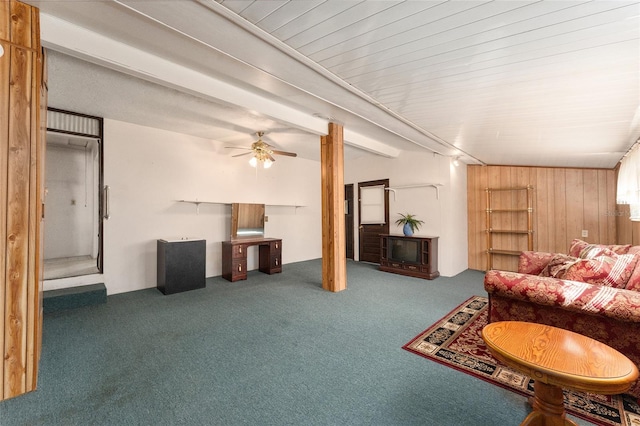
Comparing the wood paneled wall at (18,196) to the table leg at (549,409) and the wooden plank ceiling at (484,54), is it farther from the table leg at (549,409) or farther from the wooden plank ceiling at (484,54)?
the table leg at (549,409)

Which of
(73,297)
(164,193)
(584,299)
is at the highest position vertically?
(164,193)

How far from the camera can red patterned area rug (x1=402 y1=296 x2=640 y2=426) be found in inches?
67.2

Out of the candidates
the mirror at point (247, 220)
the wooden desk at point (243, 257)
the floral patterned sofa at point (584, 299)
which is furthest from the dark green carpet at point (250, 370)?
the mirror at point (247, 220)

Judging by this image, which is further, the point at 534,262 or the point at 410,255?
the point at 410,255

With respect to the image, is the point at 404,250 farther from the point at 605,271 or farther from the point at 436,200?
the point at 605,271

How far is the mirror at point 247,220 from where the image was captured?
5371mm

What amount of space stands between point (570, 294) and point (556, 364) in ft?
3.28

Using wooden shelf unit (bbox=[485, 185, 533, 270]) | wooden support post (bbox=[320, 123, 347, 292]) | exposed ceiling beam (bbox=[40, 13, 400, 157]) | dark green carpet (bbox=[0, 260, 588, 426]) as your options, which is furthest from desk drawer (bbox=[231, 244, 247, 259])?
wooden shelf unit (bbox=[485, 185, 533, 270])

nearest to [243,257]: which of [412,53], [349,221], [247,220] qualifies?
[247,220]

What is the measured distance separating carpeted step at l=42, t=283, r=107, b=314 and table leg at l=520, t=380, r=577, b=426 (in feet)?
15.6

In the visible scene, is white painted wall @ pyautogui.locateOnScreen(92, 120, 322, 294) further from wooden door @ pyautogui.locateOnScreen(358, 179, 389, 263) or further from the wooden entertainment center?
the wooden entertainment center

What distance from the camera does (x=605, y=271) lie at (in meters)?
2.22

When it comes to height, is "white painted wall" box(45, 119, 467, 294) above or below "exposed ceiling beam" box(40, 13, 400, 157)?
below

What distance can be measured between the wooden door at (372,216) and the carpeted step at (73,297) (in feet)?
17.3
